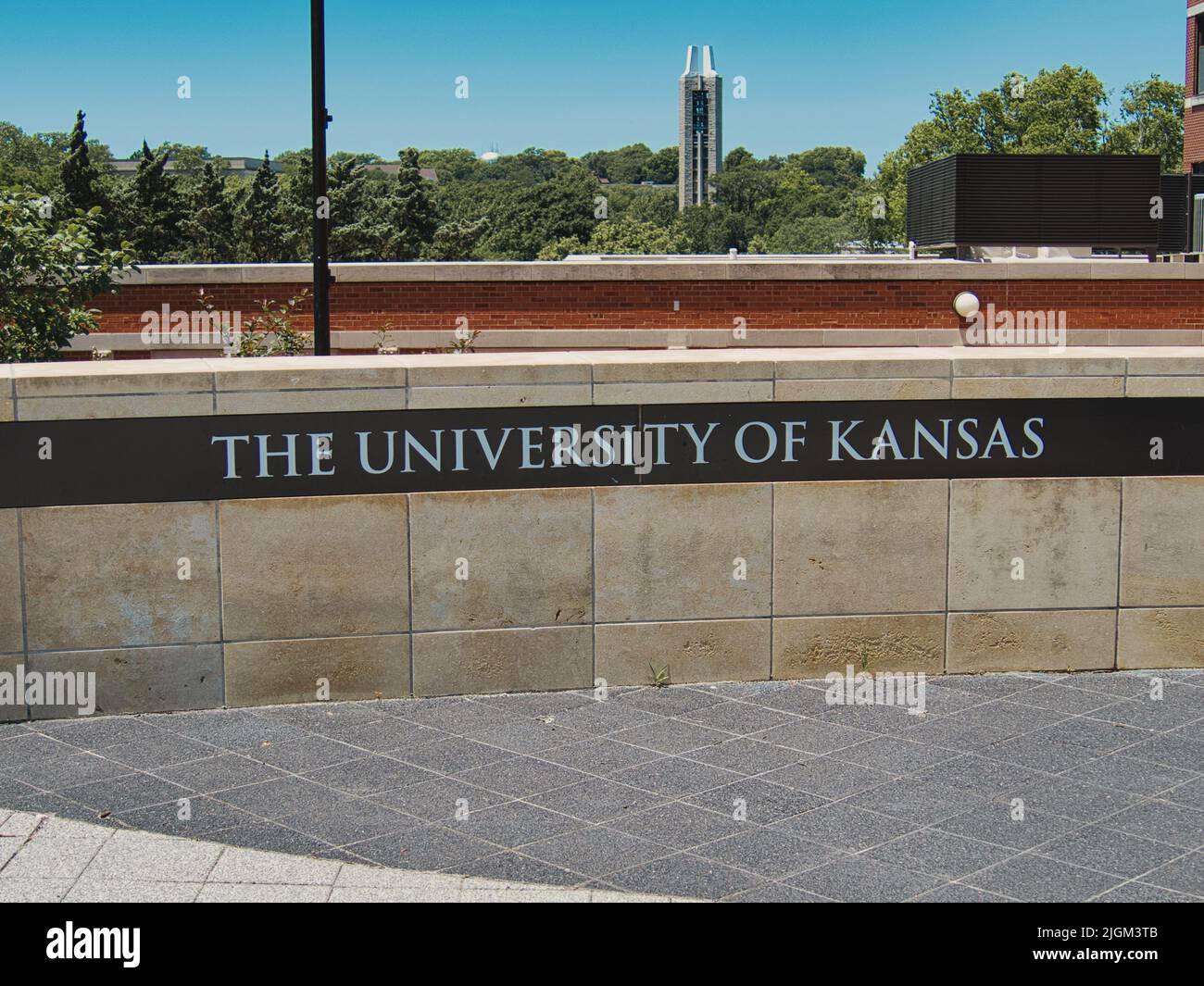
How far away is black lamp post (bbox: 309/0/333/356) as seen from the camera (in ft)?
49.6

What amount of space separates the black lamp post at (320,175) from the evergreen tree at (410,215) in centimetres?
6138

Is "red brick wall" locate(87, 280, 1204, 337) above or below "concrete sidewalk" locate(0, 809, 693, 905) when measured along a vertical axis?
above

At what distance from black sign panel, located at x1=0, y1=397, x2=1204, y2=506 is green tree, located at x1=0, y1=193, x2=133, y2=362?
4.27 metres

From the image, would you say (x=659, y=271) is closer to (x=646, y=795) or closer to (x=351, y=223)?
(x=646, y=795)

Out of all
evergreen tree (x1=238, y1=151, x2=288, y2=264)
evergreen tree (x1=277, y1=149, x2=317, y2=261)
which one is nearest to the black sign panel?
evergreen tree (x1=277, y1=149, x2=317, y2=261)

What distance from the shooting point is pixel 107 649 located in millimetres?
6969

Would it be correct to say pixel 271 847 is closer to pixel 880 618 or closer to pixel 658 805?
pixel 658 805

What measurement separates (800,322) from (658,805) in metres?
16.2

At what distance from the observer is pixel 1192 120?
4741 cm

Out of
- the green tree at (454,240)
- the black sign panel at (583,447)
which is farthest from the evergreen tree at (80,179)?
the black sign panel at (583,447)

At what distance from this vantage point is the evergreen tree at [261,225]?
6688 cm

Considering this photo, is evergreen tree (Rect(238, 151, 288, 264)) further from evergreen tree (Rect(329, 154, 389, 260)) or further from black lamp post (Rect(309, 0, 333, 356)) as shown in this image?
black lamp post (Rect(309, 0, 333, 356))

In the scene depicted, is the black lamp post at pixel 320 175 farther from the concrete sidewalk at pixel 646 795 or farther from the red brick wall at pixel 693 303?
the concrete sidewalk at pixel 646 795

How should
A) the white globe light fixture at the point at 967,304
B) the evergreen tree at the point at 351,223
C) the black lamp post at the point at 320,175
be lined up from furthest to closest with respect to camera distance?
1. the evergreen tree at the point at 351,223
2. the white globe light fixture at the point at 967,304
3. the black lamp post at the point at 320,175
